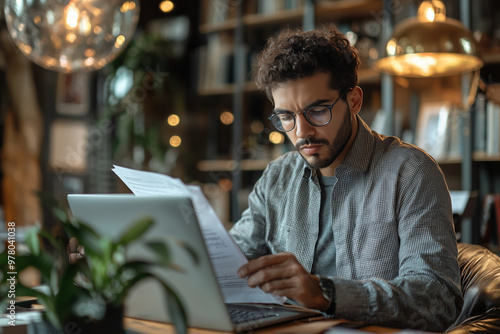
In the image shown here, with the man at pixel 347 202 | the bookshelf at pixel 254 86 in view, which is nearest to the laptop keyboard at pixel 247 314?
the man at pixel 347 202

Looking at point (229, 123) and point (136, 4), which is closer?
point (136, 4)

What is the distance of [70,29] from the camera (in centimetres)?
159

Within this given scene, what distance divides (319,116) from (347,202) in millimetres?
237

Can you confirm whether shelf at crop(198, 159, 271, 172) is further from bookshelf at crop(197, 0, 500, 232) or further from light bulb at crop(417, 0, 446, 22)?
light bulb at crop(417, 0, 446, 22)

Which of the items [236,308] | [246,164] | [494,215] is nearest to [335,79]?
[236,308]

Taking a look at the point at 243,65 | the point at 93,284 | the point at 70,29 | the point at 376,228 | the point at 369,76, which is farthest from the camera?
the point at 243,65

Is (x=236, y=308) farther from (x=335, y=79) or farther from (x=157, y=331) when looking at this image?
(x=335, y=79)

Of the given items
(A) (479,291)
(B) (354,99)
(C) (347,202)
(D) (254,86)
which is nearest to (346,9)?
(D) (254,86)

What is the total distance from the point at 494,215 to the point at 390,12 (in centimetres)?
123

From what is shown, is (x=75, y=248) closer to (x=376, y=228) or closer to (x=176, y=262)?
(x=176, y=262)

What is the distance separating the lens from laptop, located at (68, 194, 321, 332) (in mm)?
857

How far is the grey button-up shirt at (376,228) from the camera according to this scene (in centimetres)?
108

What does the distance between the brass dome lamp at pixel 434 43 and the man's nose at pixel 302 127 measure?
72 centimetres

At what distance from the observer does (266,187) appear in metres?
1.64
